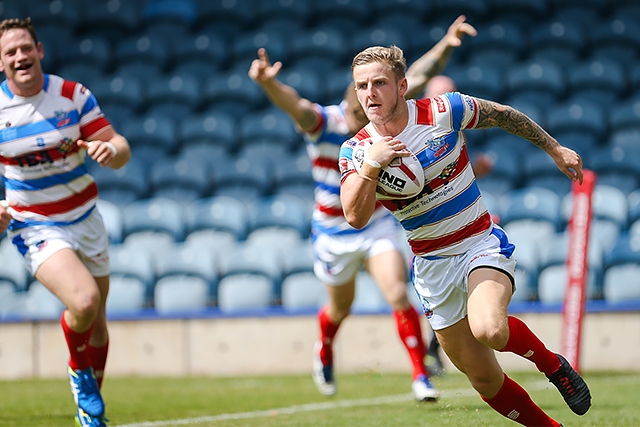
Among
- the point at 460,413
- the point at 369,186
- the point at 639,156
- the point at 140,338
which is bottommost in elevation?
the point at 140,338

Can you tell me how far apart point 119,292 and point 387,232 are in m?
4.46

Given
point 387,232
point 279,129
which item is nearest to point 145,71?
point 279,129

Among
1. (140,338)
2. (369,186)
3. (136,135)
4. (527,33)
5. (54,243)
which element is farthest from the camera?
(527,33)

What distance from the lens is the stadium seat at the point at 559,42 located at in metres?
14.8

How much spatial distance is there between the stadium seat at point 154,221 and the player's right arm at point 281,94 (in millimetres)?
4820

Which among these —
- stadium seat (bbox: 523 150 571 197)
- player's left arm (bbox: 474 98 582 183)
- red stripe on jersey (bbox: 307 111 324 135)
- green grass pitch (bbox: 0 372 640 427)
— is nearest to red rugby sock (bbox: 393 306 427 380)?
green grass pitch (bbox: 0 372 640 427)

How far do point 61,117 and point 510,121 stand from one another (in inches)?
121

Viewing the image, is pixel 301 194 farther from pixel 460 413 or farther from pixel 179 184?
pixel 460 413

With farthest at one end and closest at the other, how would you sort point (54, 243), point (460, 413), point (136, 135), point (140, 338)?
point (136, 135) < point (140, 338) < point (460, 413) < point (54, 243)

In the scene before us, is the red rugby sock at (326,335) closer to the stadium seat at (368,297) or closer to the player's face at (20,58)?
the stadium seat at (368,297)

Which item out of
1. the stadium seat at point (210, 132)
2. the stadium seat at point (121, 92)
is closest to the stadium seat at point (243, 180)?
the stadium seat at point (210, 132)

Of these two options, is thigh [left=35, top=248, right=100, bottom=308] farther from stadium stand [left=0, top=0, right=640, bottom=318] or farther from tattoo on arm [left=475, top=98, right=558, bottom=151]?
stadium stand [left=0, top=0, right=640, bottom=318]

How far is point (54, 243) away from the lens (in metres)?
6.32

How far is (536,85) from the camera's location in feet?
46.1
